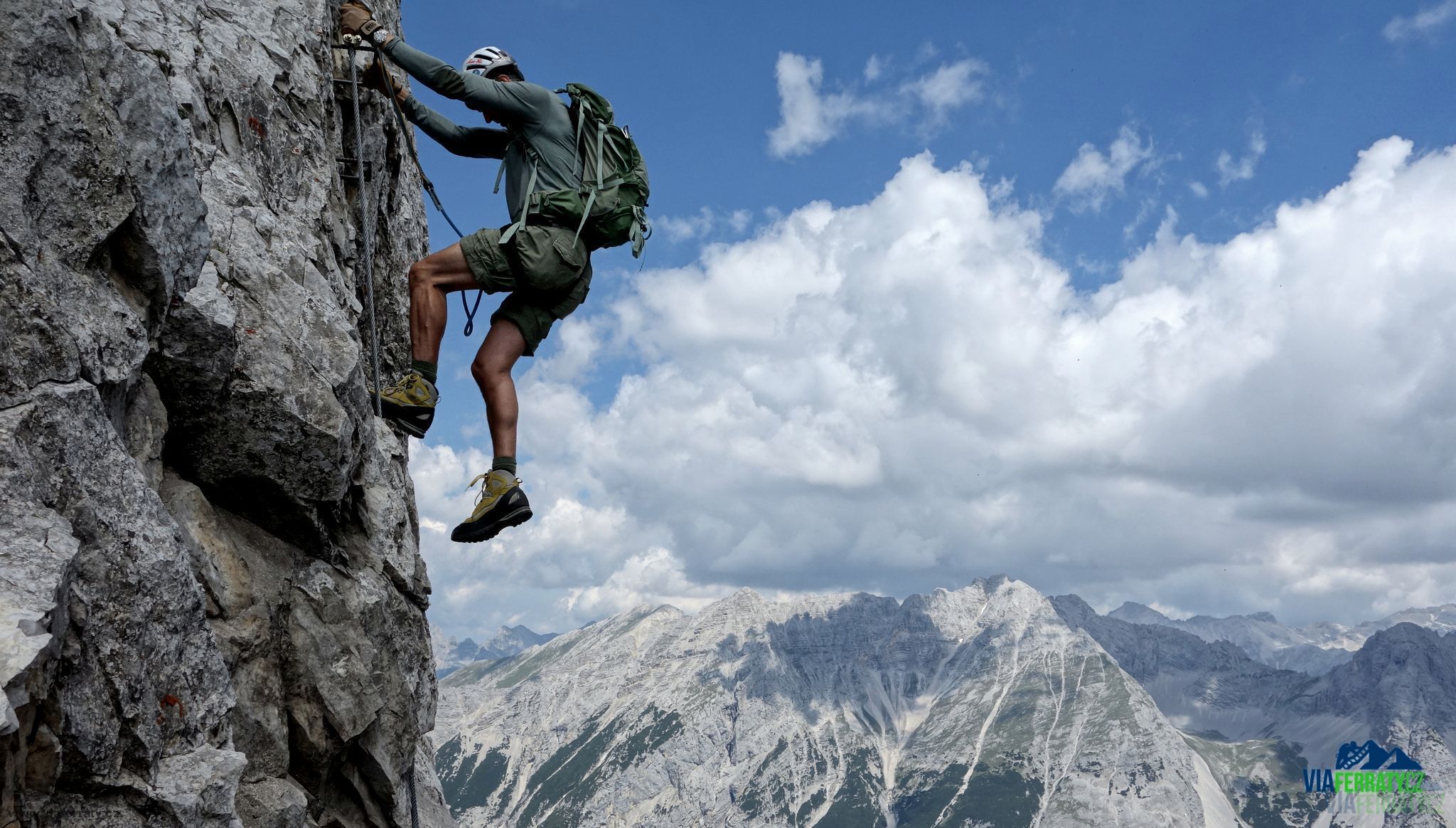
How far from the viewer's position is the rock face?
19.8 feet

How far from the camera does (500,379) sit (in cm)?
1114

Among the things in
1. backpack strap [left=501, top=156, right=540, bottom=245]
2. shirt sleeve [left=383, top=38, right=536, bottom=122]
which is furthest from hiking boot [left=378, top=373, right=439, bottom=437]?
shirt sleeve [left=383, top=38, right=536, bottom=122]

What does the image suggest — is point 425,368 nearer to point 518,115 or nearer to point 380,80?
point 518,115

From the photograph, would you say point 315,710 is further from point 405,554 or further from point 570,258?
point 570,258

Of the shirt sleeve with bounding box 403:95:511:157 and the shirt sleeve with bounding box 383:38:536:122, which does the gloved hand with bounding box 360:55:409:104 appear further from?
the shirt sleeve with bounding box 383:38:536:122

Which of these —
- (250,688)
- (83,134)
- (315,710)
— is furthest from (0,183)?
(315,710)

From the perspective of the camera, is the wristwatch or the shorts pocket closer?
the shorts pocket

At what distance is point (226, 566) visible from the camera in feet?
29.5

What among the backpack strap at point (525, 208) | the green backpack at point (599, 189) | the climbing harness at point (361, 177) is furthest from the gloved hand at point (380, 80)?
the backpack strap at point (525, 208)

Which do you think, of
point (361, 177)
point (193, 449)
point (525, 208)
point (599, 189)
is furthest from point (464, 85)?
point (193, 449)

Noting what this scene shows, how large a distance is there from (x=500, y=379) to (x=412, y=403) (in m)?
1.12

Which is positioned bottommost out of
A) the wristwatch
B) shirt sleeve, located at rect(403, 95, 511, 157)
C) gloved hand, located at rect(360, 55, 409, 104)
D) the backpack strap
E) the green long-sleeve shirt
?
the backpack strap

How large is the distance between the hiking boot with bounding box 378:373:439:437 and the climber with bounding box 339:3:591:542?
11 mm

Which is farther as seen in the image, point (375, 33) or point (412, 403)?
point (375, 33)
